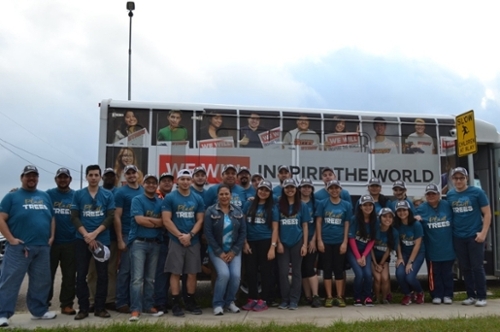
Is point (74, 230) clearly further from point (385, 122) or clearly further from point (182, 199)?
point (385, 122)

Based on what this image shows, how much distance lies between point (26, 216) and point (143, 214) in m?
1.46

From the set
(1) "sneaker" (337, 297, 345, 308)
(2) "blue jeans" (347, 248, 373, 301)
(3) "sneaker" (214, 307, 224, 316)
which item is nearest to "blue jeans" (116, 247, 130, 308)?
(3) "sneaker" (214, 307, 224, 316)

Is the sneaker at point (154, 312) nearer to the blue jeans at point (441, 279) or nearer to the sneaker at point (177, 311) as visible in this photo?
the sneaker at point (177, 311)

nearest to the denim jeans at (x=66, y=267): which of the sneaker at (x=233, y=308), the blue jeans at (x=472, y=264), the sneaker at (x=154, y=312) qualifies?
the sneaker at (x=154, y=312)

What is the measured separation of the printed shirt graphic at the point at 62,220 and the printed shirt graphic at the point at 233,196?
1904mm

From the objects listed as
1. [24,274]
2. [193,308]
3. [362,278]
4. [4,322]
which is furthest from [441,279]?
[4,322]

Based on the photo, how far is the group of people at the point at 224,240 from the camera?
6664 mm

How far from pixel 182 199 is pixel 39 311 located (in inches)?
92.9

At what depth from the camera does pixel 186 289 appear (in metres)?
7.02

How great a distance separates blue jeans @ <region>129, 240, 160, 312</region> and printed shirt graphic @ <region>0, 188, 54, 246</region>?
1.18 m

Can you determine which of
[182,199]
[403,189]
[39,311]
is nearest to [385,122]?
[403,189]

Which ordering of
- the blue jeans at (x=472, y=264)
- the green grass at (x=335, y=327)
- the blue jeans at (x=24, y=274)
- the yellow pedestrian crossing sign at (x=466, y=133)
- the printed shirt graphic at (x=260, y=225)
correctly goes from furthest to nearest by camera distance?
the yellow pedestrian crossing sign at (x=466, y=133) < the blue jeans at (x=472, y=264) < the printed shirt graphic at (x=260, y=225) < the blue jeans at (x=24, y=274) < the green grass at (x=335, y=327)

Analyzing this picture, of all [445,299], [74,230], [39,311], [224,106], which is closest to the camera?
[39,311]

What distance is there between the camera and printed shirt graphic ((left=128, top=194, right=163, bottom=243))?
6797 mm
